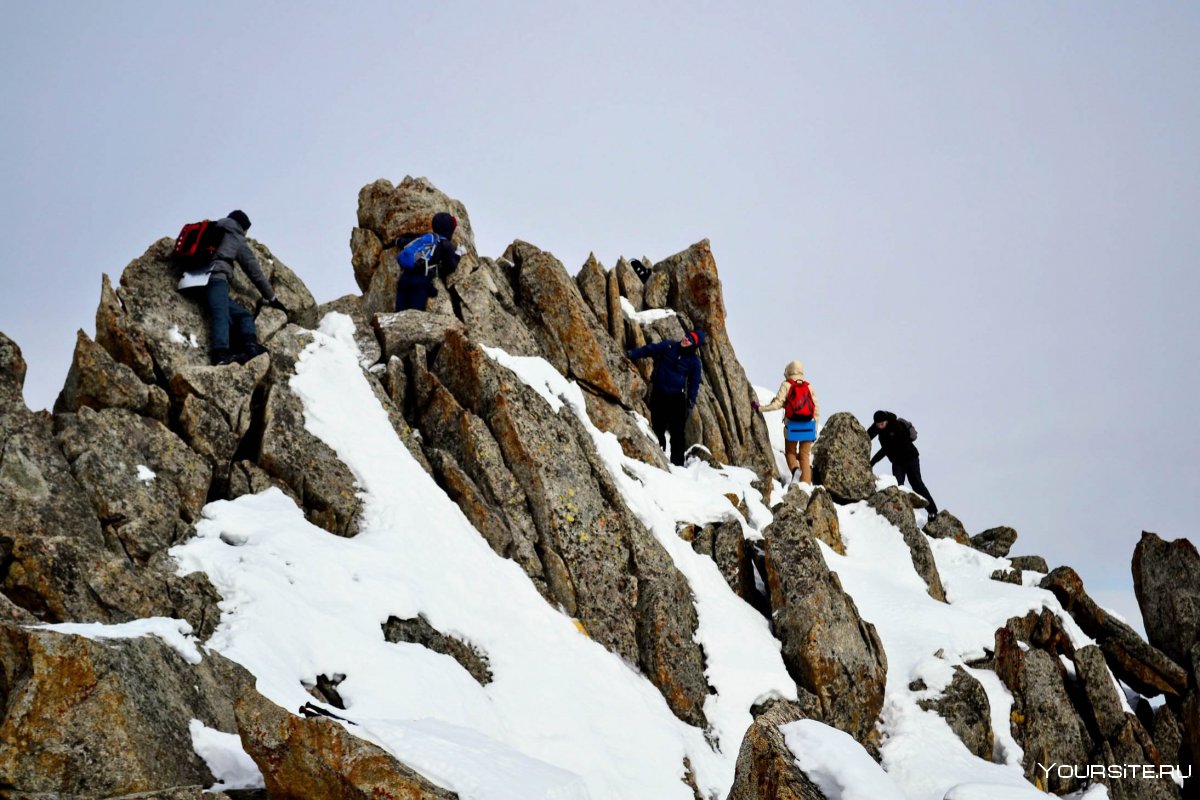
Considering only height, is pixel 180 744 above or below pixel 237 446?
below

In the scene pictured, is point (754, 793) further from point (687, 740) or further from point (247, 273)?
point (247, 273)

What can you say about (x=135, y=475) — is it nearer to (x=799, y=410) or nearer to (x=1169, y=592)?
(x=799, y=410)

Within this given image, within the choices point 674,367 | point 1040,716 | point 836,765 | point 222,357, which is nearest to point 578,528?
point 222,357

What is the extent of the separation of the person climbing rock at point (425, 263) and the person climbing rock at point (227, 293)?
13.8 feet

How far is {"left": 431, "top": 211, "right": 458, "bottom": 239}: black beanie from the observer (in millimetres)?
26094

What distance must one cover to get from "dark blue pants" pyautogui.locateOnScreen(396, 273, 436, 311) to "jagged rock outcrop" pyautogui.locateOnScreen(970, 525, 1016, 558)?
21915 mm

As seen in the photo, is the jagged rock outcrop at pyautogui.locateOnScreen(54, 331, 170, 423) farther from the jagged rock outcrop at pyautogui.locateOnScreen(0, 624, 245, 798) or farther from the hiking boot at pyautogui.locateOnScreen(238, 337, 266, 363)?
the jagged rock outcrop at pyautogui.locateOnScreen(0, 624, 245, 798)

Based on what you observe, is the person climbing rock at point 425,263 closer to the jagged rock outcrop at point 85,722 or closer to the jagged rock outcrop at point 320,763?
the jagged rock outcrop at point 85,722

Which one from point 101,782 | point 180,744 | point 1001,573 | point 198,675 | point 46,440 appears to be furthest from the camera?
point 1001,573

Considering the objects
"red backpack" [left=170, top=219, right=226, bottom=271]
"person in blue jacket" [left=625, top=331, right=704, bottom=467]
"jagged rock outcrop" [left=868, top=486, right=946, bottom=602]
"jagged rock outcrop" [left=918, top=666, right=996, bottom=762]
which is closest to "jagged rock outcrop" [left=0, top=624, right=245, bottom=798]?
"red backpack" [left=170, top=219, right=226, bottom=271]

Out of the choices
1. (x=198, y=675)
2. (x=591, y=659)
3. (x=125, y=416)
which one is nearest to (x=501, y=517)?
(x=591, y=659)

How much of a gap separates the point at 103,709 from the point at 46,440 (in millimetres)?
6489

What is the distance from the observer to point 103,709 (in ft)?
29.8

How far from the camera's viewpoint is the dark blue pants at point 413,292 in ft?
80.5
